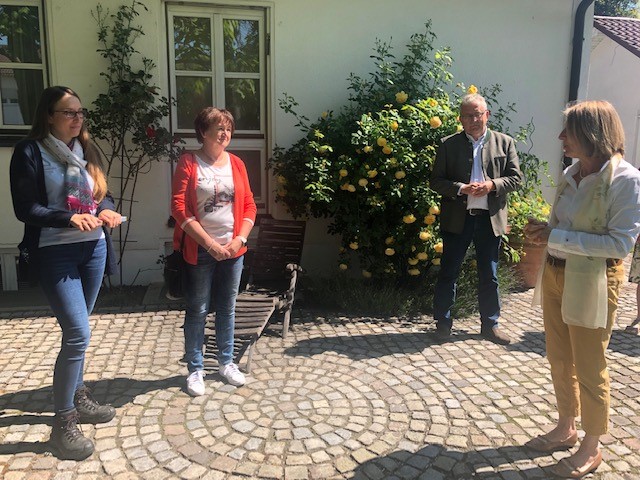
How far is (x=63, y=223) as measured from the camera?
2576 mm

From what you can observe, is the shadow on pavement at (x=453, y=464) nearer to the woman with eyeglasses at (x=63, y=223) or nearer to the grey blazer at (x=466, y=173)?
the woman with eyeglasses at (x=63, y=223)

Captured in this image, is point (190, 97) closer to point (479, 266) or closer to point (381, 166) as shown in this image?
point (381, 166)

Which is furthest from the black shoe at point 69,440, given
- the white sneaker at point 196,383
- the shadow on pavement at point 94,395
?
the white sneaker at point 196,383

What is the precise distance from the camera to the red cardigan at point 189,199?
315 cm

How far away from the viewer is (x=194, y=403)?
3283 millimetres

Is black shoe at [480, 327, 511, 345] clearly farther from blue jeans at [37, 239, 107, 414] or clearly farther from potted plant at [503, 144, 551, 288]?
blue jeans at [37, 239, 107, 414]

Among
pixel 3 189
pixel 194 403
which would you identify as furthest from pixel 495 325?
pixel 3 189

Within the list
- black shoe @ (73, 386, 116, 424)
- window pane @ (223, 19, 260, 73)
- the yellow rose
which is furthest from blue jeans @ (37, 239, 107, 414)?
window pane @ (223, 19, 260, 73)

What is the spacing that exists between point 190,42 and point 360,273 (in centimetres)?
326

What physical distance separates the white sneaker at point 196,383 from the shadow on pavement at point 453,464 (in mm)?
1224

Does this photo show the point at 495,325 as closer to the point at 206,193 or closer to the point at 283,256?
the point at 283,256

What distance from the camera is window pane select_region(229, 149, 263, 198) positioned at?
615 centimetres

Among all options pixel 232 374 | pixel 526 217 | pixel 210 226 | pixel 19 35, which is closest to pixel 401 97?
pixel 526 217

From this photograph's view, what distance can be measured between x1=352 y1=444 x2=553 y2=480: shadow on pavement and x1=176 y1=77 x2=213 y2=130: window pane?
14.7ft
